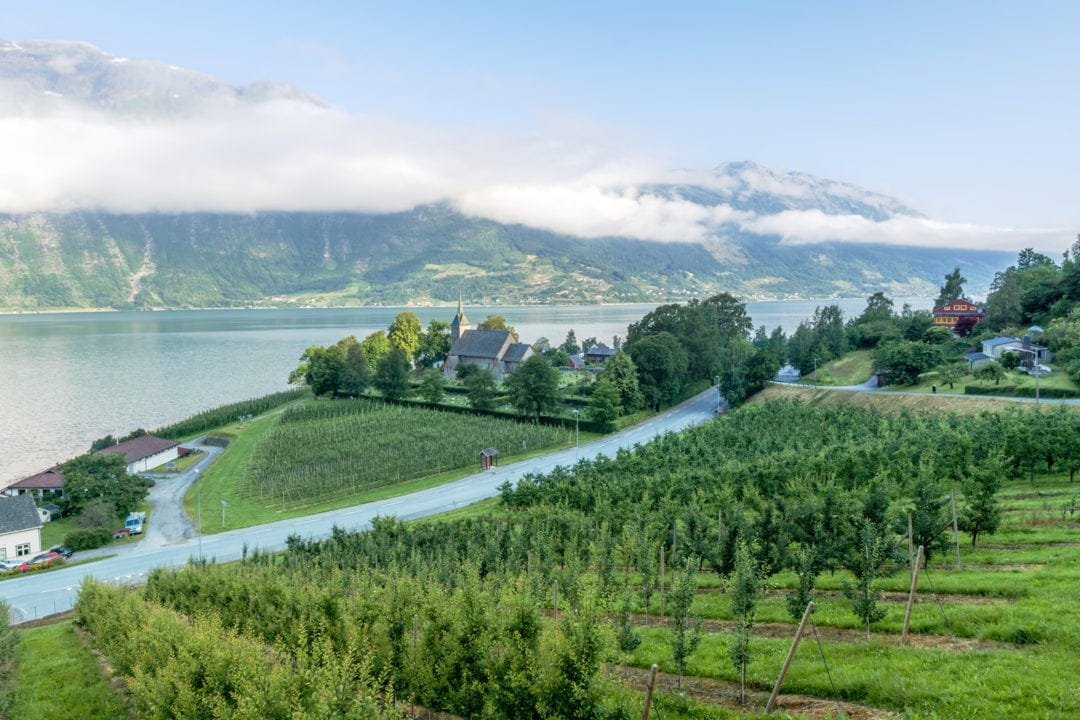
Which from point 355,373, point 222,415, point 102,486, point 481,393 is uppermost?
point 355,373

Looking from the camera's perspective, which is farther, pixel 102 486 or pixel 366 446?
pixel 366 446

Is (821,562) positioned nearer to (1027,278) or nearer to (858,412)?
(858,412)

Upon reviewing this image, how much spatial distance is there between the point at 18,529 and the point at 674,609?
45747 millimetres

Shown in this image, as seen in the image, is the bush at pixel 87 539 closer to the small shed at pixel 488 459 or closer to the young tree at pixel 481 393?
the small shed at pixel 488 459

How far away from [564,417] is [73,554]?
42457 mm

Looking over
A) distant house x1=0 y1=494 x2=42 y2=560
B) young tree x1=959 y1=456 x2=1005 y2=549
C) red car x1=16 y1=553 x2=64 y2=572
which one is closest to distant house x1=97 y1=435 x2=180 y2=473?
distant house x1=0 y1=494 x2=42 y2=560

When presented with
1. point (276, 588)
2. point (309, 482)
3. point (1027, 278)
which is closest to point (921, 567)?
point (276, 588)

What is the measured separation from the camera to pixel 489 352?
9919 centimetres

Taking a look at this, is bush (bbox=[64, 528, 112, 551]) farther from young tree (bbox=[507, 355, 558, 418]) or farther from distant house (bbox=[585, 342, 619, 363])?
distant house (bbox=[585, 342, 619, 363])

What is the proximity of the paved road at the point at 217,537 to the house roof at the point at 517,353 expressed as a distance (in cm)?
4005

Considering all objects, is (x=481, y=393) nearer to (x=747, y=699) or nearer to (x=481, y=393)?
(x=481, y=393)

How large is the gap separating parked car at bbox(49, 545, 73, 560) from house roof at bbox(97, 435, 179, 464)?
18.4 m

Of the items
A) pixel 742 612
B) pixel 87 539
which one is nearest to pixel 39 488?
pixel 87 539

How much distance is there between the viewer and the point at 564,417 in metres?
67.5
